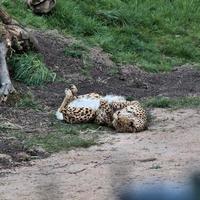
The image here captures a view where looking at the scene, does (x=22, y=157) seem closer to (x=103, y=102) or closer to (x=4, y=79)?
(x=103, y=102)

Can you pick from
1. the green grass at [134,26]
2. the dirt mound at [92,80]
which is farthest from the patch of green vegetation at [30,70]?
the green grass at [134,26]

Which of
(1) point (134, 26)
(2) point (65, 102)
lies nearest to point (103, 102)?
(2) point (65, 102)

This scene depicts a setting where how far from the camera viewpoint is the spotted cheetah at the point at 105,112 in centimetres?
686

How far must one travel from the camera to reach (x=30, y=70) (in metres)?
9.02

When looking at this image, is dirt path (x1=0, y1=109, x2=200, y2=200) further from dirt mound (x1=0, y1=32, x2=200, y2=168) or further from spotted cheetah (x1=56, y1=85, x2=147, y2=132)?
dirt mound (x1=0, y1=32, x2=200, y2=168)

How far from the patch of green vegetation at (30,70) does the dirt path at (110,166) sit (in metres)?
2.52

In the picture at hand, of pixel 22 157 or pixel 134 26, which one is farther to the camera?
pixel 134 26

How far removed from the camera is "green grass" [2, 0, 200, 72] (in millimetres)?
11477

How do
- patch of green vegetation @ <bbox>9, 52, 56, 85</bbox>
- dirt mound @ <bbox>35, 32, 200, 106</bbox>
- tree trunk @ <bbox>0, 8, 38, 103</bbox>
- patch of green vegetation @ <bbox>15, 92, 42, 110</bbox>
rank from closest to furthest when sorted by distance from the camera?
patch of green vegetation @ <bbox>15, 92, 42, 110</bbox>
tree trunk @ <bbox>0, 8, 38, 103</bbox>
patch of green vegetation @ <bbox>9, 52, 56, 85</bbox>
dirt mound @ <bbox>35, 32, 200, 106</bbox>

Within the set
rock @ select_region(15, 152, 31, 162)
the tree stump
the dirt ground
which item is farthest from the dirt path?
the tree stump

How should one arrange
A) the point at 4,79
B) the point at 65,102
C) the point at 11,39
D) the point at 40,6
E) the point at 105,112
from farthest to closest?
the point at 40,6 → the point at 11,39 → the point at 4,79 → the point at 65,102 → the point at 105,112

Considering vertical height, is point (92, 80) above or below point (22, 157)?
below

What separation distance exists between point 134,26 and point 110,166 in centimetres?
781

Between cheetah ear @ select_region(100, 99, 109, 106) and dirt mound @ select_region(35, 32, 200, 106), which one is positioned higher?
cheetah ear @ select_region(100, 99, 109, 106)
